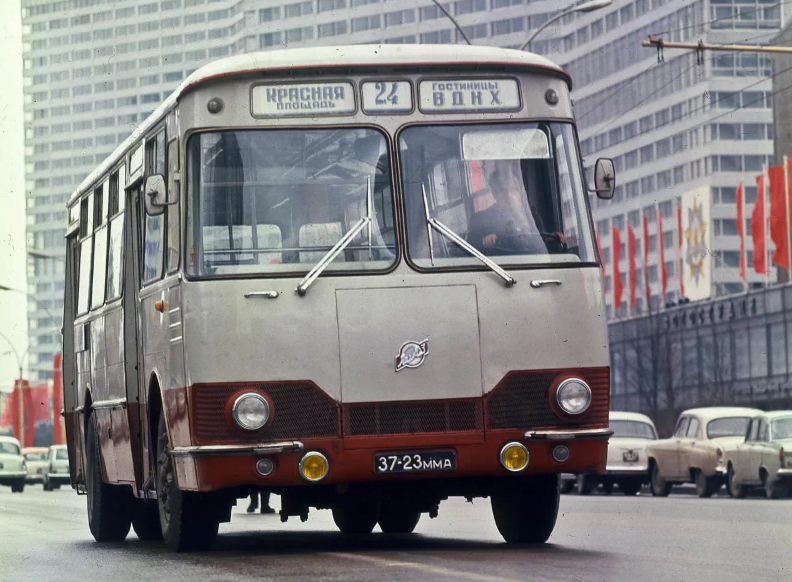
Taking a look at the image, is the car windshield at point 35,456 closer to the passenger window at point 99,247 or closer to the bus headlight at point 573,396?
the passenger window at point 99,247

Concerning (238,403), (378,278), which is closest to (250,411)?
(238,403)

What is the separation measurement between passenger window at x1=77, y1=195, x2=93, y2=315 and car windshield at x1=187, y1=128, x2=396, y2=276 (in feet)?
16.4

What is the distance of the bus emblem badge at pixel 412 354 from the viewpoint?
12.2 meters

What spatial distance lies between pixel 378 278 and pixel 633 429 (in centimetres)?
2477

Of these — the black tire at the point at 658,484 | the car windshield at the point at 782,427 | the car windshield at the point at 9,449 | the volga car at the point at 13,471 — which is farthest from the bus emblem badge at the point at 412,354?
the car windshield at the point at 9,449

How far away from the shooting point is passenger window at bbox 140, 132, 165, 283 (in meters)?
13.3

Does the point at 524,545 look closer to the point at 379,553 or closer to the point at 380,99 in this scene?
the point at 379,553

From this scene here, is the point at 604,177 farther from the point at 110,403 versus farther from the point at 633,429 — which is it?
the point at 633,429

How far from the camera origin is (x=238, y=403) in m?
12.0

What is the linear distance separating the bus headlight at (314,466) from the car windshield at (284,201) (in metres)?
1.16

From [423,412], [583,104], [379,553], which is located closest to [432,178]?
[423,412]

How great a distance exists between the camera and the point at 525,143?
41.2ft

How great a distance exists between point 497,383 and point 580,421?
1.95ft

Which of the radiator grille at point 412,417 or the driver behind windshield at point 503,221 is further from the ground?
the driver behind windshield at point 503,221
